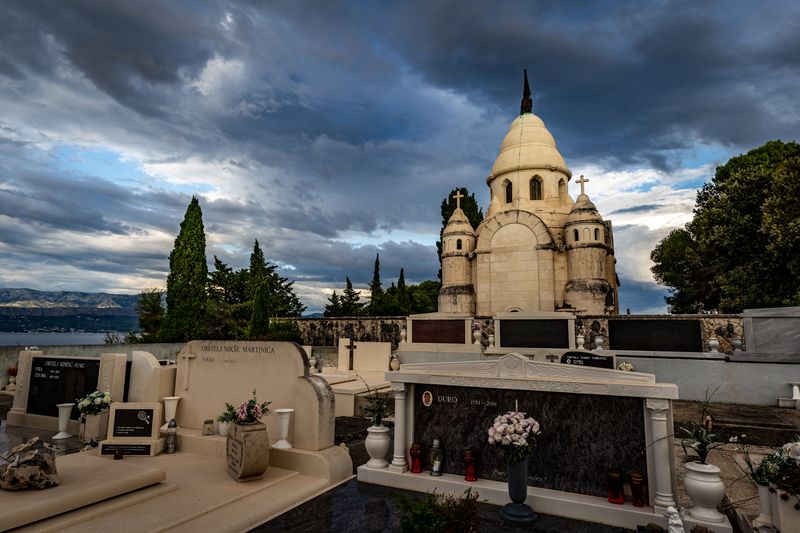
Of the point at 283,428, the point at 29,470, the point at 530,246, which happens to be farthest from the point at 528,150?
the point at 29,470

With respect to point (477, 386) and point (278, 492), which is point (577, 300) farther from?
point (278, 492)

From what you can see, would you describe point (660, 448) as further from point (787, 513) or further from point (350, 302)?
point (350, 302)

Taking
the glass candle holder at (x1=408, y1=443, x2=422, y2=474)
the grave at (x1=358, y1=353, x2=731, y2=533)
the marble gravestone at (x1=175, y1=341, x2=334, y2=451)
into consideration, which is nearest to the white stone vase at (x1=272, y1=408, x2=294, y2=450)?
the marble gravestone at (x1=175, y1=341, x2=334, y2=451)

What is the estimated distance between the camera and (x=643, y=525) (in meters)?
5.07

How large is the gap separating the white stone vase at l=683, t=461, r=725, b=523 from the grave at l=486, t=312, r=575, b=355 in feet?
39.2

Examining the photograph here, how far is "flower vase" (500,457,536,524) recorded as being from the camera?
533cm

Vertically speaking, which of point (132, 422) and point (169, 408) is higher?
point (169, 408)

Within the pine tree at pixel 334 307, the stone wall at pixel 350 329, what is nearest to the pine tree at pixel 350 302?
the pine tree at pixel 334 307

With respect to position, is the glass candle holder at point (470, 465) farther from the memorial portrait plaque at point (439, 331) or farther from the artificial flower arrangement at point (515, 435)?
the memorial portrait plaque at point (439, 331)

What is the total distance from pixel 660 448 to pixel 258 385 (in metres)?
6.38

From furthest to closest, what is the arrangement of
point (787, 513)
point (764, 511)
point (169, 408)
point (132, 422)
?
1. point (169, 408)
2. point (132, 422)
3. point (764, 511)
4. point (787, 513)

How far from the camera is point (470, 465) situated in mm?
6242

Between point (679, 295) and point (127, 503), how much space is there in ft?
141

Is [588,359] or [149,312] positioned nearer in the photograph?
[588,359]
